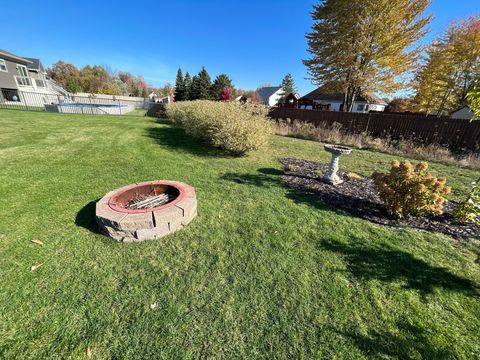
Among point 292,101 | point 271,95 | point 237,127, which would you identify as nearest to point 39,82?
point 292,101

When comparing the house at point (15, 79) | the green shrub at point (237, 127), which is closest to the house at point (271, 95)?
the house at point (15, 79)

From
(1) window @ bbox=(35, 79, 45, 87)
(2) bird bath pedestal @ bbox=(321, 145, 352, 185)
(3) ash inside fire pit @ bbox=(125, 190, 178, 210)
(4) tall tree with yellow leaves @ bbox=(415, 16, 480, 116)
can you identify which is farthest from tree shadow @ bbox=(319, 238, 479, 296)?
A: (1) window @ bbox=(35, 79, 45, 87)

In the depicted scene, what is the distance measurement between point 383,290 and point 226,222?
215 cm

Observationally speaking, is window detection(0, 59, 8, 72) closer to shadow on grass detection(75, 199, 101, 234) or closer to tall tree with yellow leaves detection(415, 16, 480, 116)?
shadow on grass detection(75, 199, 101, 234)

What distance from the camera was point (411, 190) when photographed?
3.22 meters

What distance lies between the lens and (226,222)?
3.28m

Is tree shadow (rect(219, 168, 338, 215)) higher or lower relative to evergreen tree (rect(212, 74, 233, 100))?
lower

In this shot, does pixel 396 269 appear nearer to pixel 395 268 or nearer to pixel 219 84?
pixel 395 268

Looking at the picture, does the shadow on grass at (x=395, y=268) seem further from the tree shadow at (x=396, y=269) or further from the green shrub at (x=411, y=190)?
the green shrub at (x=411, y=190)

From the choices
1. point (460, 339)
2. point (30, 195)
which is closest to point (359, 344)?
point (460, 339)

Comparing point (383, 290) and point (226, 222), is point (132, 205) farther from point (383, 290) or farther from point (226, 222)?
point (383, 290)

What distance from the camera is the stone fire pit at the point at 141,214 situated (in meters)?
2.66

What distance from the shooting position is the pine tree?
1144 centimetres

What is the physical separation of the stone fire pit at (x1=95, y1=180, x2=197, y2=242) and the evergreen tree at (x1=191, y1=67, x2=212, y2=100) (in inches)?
1110
